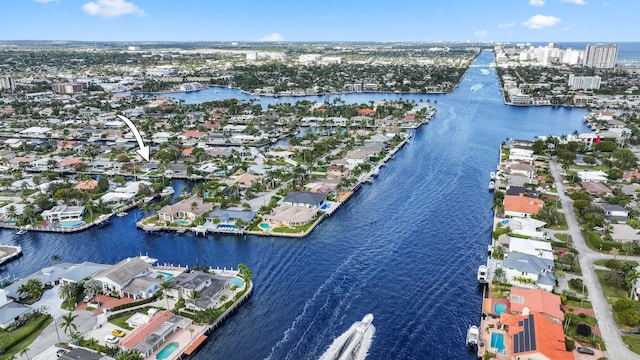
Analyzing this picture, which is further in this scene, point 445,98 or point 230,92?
point 230,92

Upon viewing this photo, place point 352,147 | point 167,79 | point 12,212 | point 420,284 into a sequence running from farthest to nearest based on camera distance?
point 167,79 < point 352,147 < point 12,212 < point 420,284

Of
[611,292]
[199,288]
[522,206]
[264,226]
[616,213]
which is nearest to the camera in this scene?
[199,288]

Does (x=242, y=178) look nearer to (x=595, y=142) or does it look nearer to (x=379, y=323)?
(x=379, y=323)

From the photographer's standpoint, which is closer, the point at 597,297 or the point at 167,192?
the point at 597,297

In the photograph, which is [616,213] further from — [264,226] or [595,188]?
[264,226]

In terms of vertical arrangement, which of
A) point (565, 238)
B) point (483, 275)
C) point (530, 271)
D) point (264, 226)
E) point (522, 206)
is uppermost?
point (522, 206)

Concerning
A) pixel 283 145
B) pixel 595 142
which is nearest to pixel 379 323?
pixel 283 145

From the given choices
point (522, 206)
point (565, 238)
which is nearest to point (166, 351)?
point (565, 238)
